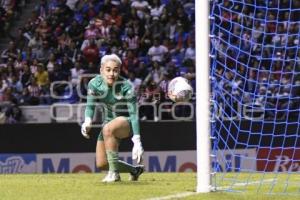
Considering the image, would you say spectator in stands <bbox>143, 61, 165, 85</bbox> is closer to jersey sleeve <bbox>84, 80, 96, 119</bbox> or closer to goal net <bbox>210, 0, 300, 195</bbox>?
goal net <bbox>210, 0, 300, 195</bbox>

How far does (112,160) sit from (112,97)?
0.74 metres

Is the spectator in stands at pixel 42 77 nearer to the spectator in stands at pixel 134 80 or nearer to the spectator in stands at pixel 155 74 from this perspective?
the spectator in stands at pixel 134 80

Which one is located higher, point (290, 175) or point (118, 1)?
point (118, 1)

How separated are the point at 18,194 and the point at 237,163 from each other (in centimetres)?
806

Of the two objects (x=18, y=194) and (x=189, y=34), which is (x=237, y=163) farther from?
(x=18, y=194)

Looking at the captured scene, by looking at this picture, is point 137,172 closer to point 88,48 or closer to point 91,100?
point 91,100

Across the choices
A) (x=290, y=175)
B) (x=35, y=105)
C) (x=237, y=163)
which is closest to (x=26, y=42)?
(x=35, y=105)

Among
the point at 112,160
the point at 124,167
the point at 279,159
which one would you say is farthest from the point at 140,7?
the point at 112,160

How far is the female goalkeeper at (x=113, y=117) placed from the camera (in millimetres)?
8508

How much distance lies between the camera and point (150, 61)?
19266 mm

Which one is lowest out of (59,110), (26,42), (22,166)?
(22,166)

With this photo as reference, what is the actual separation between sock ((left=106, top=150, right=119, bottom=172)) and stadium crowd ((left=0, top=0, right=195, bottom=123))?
7.98 meters

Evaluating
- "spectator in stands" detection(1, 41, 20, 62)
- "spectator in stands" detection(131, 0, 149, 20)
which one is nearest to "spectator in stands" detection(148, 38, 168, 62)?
"spectator in stands" detection(131, 0, 149, 20)

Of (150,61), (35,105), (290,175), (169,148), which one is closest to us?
(290,175)
